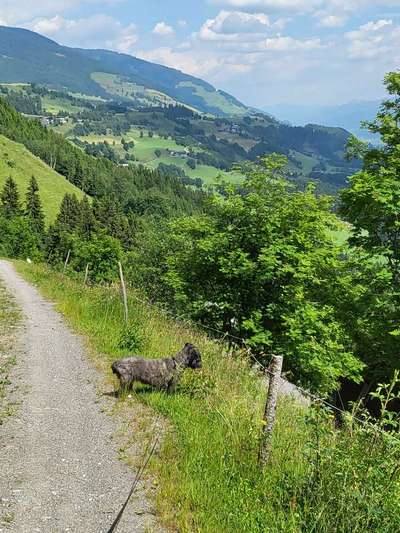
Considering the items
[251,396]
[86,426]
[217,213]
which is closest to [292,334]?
[217,213]

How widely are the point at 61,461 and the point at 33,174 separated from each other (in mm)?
160650

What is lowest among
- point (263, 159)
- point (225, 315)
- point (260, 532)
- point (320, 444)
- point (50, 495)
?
point (225, 315)

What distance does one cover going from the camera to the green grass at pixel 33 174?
14500 centimetres

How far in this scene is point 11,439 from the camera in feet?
26.3

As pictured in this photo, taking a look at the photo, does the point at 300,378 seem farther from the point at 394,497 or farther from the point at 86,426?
the point at 394,497

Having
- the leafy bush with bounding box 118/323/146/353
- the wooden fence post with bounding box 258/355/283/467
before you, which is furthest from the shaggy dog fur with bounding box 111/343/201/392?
the wooden fence post with bounding box 258/355/283/467

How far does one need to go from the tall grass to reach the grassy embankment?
2.67m

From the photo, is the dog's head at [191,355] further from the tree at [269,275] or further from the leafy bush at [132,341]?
the tree at [269,275]

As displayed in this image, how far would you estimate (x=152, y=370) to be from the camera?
382 inches

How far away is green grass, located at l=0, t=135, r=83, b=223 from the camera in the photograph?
476 ft

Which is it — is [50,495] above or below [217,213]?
below

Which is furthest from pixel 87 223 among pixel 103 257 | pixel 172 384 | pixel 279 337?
pixel 172 384

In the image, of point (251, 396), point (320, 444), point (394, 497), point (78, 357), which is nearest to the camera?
point (394, 497)

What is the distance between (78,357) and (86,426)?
446cm
